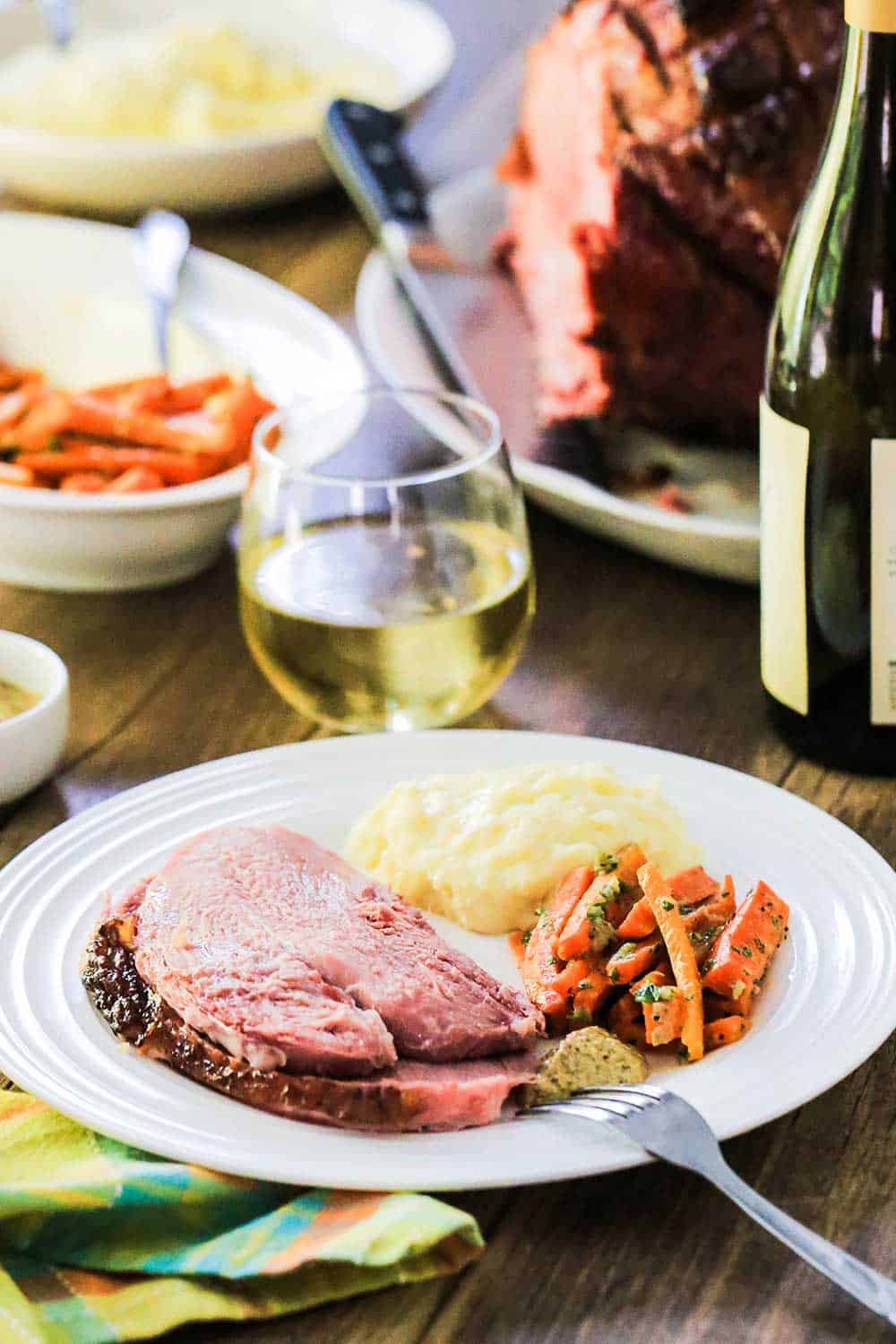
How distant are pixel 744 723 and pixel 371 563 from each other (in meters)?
0.37

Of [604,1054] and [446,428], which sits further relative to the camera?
[446,428]

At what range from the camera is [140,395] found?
1.92 meters

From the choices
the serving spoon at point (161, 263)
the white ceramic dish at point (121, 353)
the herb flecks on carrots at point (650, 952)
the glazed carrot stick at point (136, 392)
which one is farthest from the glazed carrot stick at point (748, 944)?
the serving spoon at point (161, 263)

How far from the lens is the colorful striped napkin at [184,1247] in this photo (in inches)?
38.7

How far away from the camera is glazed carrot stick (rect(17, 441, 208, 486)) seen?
72.2 inches

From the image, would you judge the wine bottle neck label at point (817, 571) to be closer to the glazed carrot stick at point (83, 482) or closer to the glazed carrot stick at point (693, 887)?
the glazed carrot stick at point (693, 887)

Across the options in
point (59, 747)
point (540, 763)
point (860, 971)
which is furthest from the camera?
point (59, 747)

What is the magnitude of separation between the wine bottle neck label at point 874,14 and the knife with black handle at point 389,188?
808mm

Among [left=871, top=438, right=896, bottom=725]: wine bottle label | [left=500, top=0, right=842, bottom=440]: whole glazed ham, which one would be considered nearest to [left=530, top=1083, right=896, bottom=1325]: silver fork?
[left=871, top=438, right=896, bottom=725]: wine bottle label

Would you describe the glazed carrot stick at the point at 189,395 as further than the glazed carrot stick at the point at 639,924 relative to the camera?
Yes

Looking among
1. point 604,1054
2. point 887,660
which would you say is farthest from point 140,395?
point 604,1054

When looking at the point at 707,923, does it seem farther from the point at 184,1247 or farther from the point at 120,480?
the point at 120,480

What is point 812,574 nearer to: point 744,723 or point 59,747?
point 744,723

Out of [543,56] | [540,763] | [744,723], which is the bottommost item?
[744,723]
